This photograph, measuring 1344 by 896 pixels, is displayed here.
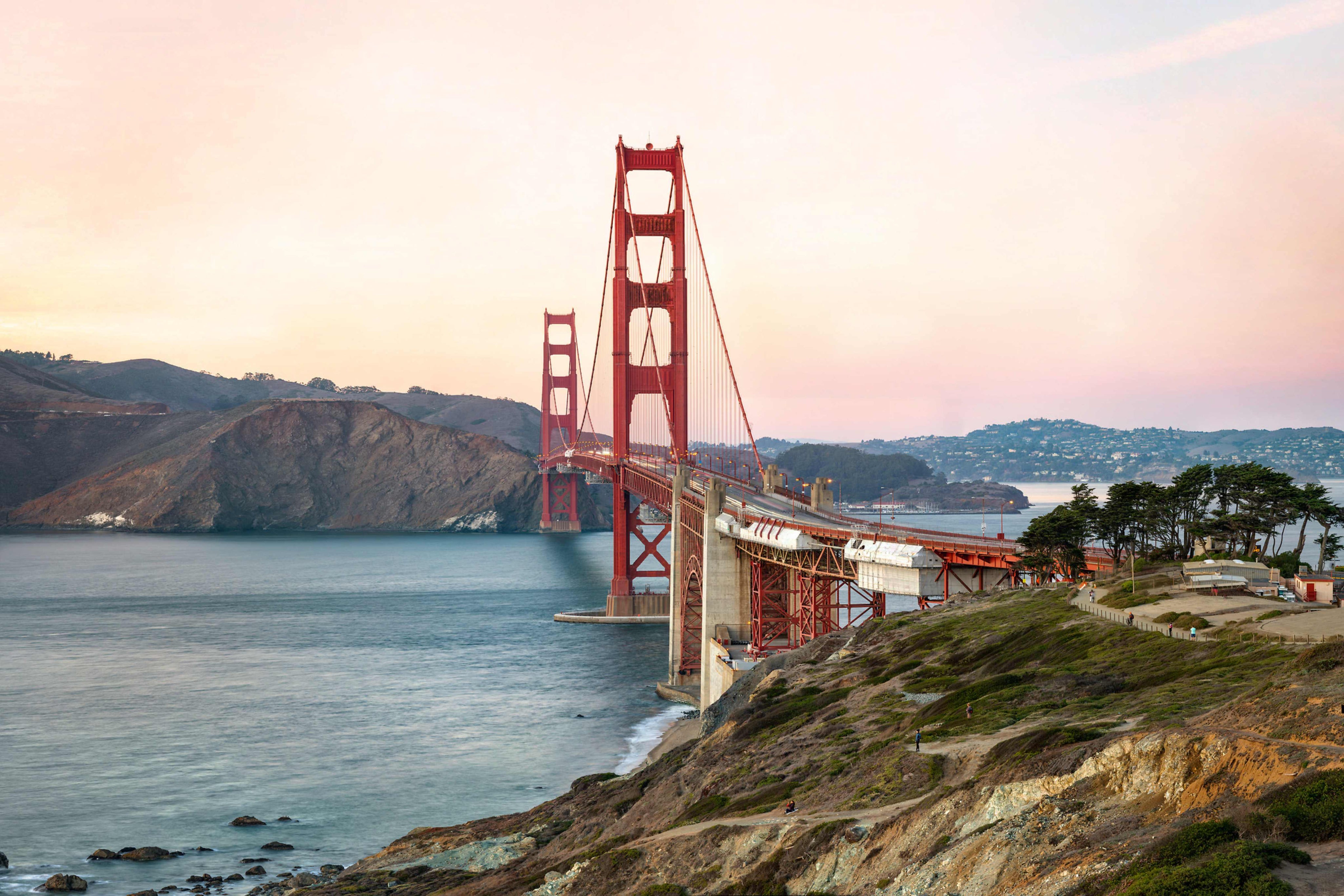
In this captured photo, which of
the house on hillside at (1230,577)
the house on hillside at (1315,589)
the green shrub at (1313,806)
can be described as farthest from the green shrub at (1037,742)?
the house on hillside at (1230,577)

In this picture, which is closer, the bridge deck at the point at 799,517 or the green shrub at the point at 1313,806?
the green shrub at the point at 1313,806

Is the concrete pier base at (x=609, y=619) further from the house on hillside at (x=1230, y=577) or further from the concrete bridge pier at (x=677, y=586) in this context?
the house on hillside at (x=1230, y=577)

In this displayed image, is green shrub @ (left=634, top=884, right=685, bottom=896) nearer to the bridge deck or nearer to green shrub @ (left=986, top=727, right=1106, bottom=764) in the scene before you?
green shrub @ (left=986, top=727, right=1106, bottom=764)

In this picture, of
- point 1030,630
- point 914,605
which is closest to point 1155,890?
point 1030,630

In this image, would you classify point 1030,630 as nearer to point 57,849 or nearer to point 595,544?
point 57,849

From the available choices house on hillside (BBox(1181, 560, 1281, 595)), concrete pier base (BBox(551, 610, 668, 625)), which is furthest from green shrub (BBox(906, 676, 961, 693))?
concrete pier base (BBox(551, 610, 668, 625))

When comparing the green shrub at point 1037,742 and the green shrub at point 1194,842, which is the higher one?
the green shrub at point 1194,842
